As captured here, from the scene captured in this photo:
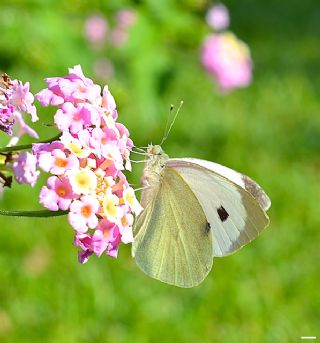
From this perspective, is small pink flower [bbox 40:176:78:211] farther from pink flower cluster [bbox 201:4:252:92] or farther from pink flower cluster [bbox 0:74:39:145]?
pink flower cluster [bbox 201:4:252:92]

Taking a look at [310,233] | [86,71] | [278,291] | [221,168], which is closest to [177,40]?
[86,71]

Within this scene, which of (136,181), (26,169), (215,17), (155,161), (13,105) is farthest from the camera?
(136,181)

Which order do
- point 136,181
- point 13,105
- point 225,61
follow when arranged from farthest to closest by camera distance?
1. point 136,181
2. point 225,61
3. point 13,105

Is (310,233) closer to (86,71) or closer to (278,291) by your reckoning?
(278,291)

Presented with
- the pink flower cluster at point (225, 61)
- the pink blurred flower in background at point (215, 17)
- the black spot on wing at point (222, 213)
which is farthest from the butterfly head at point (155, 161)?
the pink flower cluster at point (225, 61)

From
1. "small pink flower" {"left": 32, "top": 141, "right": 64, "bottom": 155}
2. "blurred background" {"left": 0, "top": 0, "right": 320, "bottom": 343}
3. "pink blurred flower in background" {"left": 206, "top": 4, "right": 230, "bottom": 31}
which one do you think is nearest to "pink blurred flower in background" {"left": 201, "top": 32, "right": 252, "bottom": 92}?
"blurred background" {"left": 0, "top": 0, "right": 320, "bottom": 343}

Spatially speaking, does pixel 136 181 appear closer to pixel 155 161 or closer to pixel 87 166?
pixel 155 161

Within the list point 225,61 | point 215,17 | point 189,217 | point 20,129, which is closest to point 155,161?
point 189,217

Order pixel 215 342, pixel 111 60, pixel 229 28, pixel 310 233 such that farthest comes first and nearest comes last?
pixel 229 28 < pixel 111 60 < pixel 310 233 < pixel 215 342
